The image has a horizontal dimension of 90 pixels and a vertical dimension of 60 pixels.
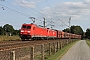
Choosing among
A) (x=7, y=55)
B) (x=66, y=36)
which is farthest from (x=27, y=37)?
(x=66, y=36)

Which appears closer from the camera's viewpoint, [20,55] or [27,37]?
[20,55]

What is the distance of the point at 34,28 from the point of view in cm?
4338

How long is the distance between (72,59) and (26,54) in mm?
3756

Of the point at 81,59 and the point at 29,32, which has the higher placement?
the point at 29,32

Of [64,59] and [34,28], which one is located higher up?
[34,28]

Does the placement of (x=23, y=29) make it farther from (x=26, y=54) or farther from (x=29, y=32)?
(x=26, y=54)

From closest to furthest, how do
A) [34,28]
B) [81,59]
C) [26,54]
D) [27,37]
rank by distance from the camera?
[26,54]
[81,59]
[27,37]
[34,28]

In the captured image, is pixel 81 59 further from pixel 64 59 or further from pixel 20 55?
pixel 20 55

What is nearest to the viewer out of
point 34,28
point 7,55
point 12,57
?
point 12,57

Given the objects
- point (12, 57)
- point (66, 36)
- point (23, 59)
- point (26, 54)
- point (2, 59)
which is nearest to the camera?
point (12, 57)

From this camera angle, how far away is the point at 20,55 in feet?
49.9

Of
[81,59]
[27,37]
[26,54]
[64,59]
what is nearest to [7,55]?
[26,54]

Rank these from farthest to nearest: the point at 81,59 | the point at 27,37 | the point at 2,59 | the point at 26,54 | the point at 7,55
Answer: the point at 27,37 → the point at 81,59 → the point at 26,54 → the point at 7,55 → the point at 2,59

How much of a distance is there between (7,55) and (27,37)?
26969mm
